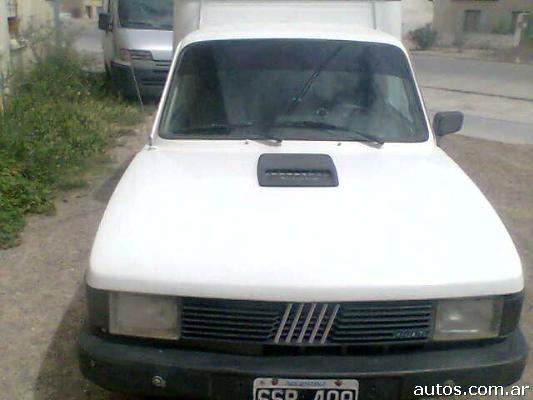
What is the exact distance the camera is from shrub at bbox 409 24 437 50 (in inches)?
1192

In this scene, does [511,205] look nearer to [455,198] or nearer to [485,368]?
[455,198]

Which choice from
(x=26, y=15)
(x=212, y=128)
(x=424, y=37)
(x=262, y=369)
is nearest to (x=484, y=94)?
(x=26, y=15)

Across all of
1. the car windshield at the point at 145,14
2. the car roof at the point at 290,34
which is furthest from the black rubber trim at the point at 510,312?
the car windshield at the point at 145,14

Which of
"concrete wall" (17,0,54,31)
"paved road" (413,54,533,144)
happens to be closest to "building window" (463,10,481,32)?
"paved road" (413,54,533,144)

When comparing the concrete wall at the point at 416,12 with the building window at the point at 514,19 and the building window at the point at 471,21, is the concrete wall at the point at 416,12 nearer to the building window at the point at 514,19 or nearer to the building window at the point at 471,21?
the building window at the point at 471,21

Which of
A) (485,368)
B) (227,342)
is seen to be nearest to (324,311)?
(227,342)

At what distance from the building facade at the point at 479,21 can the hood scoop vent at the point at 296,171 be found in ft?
92.7

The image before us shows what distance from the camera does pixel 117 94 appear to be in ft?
→ 38.2

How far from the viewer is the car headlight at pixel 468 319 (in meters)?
2.85

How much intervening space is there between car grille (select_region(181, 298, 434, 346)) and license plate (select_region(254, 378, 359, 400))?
14cm

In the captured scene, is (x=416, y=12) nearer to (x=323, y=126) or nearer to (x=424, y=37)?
(x=424, y=37)

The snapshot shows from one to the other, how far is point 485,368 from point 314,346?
684 mm

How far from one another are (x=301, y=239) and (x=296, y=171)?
69 cm

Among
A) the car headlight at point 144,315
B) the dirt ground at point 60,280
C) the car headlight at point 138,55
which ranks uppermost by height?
the car headlight at point 144,315
